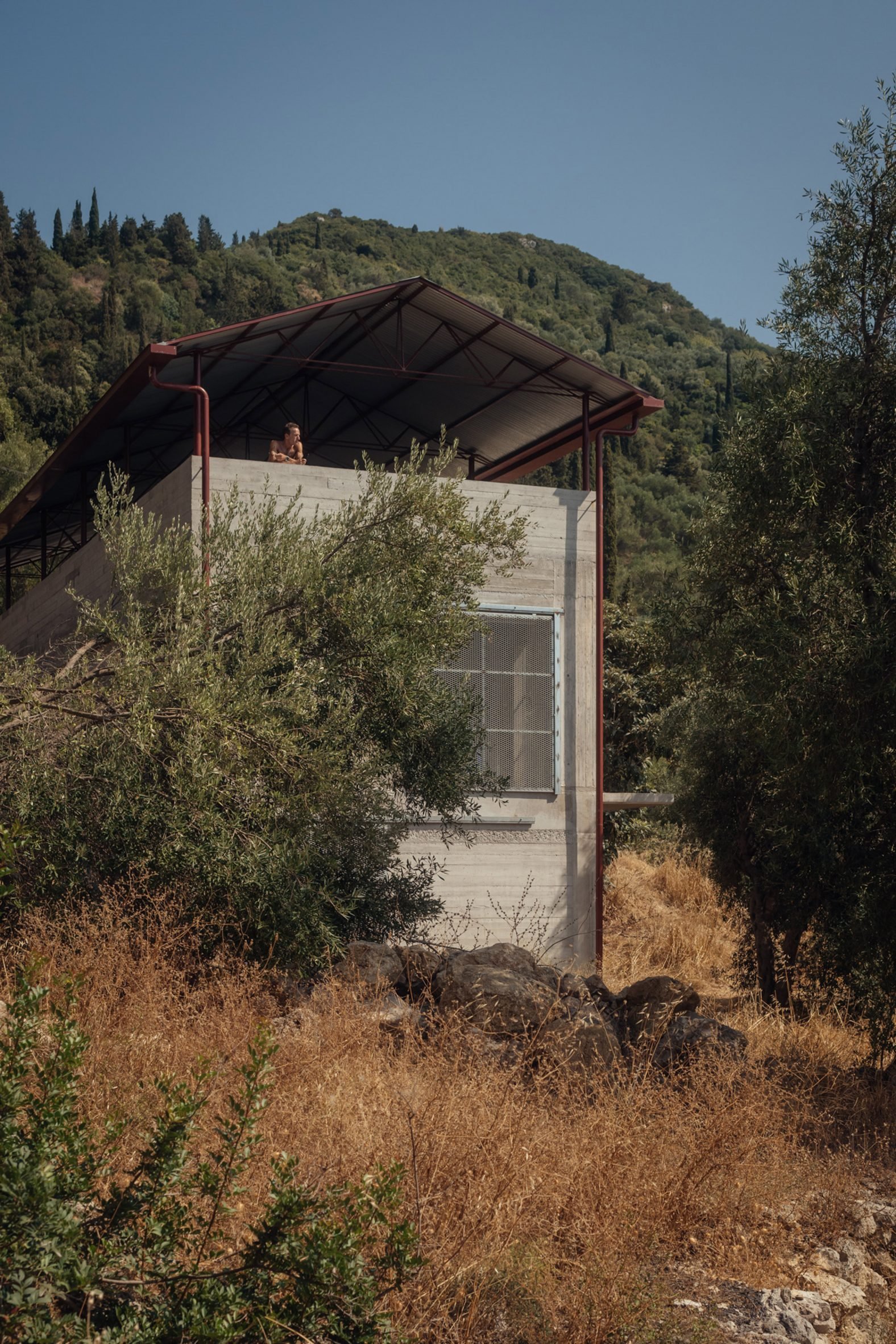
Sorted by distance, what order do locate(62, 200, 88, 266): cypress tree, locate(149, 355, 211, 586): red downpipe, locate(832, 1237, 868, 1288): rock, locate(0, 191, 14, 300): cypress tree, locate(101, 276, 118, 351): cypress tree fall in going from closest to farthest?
locate(832, 1237, 868, 1288): rock < locate(149, 355, 211, 586): red downpipe < locate(101, 276, 118, 351): cypress tree < locate(0, 191, 14, 300): cypress tree < locate(62, 200, 88, 266): cypress tree

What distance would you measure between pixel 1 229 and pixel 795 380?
7794 cm

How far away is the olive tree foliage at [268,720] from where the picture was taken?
9.77 m

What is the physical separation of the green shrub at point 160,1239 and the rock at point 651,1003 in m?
5.97

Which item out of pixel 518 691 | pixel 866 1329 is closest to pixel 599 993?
pixel 518 691

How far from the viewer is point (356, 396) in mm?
19422

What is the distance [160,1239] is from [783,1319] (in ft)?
10.1

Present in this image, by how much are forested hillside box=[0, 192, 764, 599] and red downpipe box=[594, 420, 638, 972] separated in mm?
20258

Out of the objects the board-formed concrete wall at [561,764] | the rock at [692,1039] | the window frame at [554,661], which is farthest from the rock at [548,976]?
the window frame at [554,661]

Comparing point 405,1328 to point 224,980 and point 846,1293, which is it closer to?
point 846,1293

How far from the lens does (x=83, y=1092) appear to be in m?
5.88

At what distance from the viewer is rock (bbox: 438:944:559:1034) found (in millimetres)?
9422

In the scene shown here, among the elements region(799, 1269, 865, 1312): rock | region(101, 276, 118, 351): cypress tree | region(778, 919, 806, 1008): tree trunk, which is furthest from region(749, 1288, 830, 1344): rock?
region(101, 276, 118, 351): cypress tree

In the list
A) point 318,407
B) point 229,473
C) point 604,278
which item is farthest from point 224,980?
point 604,278

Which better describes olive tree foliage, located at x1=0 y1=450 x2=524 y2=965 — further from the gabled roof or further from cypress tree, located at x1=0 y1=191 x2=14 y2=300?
cypress tree, located at x1=0 y1=191 x2=14 y2=300
